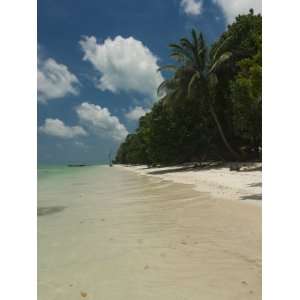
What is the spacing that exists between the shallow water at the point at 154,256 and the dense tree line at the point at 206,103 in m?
9.92

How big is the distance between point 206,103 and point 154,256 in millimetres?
15829

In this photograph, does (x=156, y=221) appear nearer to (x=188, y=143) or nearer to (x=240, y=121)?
(x=240, y=121)

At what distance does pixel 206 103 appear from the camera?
17516 mm

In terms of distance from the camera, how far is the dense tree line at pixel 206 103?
15602 mm

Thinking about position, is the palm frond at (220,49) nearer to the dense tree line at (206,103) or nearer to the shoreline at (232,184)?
the dense tree line at (206,103)

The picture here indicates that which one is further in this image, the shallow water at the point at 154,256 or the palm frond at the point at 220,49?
the palm frond at the point at 220,49

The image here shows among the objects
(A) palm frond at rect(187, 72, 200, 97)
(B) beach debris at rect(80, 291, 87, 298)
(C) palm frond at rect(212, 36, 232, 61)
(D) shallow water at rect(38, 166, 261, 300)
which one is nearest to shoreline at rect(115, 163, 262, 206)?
(D) shallow water at rect(38, 166, 261, 300)

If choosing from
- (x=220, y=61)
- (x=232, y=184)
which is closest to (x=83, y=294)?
(x=232, y=184)

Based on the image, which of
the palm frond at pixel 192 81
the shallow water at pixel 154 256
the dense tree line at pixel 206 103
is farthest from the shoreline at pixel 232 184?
the palm frond at pixel 192 81

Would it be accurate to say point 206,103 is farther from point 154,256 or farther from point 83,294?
point 83,294
